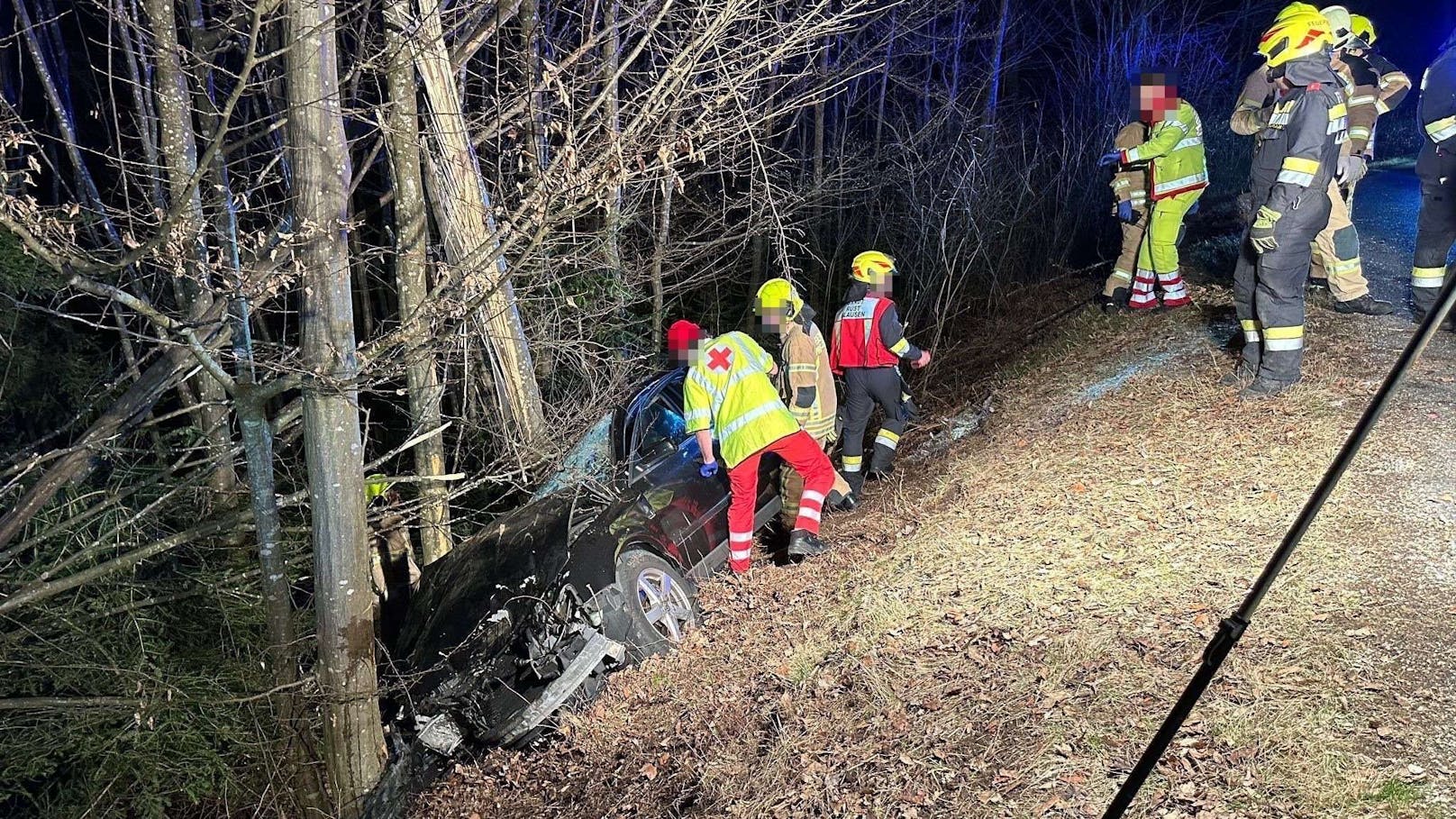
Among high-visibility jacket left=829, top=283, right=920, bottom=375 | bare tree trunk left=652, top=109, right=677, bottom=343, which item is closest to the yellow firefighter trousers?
high-visibility jacket left=829, top=283, right=920, bottom=375

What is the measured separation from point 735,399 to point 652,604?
4.66 ft

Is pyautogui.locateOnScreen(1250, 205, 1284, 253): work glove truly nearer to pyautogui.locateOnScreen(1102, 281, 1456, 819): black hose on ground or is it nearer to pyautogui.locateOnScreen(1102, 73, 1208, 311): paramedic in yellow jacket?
pyautogui.locateOnScreen(1102, 73, 1208, 311): paramedic in yellow jacket

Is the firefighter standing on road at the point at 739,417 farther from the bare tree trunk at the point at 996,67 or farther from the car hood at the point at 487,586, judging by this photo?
the bare tree trunk at the point at 996,67

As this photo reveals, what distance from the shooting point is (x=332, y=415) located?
4.86 meters

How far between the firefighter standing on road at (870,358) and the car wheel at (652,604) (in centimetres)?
200

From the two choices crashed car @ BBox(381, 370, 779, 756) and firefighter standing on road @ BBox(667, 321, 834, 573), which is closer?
crashed car @ BBox(381, 370, 779, 756)

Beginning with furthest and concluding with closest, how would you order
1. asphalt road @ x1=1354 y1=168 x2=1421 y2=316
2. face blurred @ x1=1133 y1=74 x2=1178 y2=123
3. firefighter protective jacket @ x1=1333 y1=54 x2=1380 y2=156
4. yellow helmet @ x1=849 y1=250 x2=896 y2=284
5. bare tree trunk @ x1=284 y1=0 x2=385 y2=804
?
asphalt road @ x1=1354 y1=168 x2=1421 y2=316 → face blurred @ x1=1133 y1=74 x2=1178 y2=123 → firefighter protective jacket @ x1=1333 y1=54 x2=1380 y2=156 → yellow helmet @ x1=849 y1=250 x2=896 y2=284 → bare tree trunk @ x1=284 y1=0 x2=385 y2=804

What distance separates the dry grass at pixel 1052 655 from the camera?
3.55m

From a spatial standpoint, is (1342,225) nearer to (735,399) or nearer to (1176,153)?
(1176,153)

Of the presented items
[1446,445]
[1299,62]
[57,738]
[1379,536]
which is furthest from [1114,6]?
[57,738]

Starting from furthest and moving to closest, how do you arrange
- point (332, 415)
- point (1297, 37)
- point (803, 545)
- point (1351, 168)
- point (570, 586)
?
point (1351, 168) < point (803, 545) < point (1297, 37) < point (570, 586) < point (332, 415)

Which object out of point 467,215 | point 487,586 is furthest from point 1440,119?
point 487,586

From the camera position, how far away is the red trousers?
6.07 m

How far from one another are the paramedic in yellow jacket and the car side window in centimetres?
447
